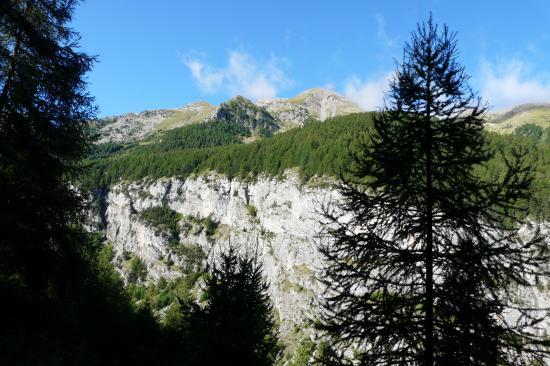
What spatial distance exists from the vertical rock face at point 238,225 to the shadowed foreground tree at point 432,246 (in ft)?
281

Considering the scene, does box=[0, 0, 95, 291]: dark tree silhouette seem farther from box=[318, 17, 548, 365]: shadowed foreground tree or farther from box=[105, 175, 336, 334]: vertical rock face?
box=[105, 175, 336, 334]: vertical rock face

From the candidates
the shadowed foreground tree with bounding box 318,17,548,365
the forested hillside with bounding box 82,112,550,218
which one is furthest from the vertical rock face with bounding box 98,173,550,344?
the shadowed foreground tree with bounding box 318,17,548,365

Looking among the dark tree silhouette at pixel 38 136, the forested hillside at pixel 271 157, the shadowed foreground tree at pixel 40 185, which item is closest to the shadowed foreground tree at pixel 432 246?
the shadowed foreground tree at pixel 40 185

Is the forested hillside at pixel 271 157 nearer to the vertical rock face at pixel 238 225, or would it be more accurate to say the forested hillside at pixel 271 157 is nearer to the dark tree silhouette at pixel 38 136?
the vertical rock face at pixel 238 225

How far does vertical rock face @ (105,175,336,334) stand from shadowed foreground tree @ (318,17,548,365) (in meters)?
85.6

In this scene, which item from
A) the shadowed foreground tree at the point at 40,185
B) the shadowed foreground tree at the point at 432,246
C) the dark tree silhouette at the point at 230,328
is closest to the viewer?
the shadowed foreground tree at the point at 432,246

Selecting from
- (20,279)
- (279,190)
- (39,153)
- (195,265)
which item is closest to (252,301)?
(20,279)

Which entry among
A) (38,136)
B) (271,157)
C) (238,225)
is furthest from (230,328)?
(271,157)

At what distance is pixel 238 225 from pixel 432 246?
127363mm

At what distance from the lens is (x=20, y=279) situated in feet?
38.6

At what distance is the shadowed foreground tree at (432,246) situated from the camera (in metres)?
7.22

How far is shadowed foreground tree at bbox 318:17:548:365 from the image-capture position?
722 cm

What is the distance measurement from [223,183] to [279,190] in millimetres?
28315

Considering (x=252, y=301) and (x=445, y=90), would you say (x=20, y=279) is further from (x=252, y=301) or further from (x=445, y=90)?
(x=445, y=90)
